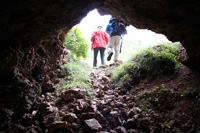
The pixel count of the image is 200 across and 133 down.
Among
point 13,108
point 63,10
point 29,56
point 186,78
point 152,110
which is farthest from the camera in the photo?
point 186,78

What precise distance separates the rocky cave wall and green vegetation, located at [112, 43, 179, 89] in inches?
37.5

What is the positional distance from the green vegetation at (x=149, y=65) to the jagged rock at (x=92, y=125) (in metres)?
2.07

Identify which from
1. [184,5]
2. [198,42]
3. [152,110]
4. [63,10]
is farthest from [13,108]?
[198,42]

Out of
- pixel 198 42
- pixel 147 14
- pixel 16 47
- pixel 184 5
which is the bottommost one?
pixel 16 47

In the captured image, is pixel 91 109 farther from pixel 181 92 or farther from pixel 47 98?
pixel 181 92

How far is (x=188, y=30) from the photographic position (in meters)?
2.16

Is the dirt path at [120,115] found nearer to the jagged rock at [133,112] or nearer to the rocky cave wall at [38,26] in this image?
the jagged rock at [133,112]

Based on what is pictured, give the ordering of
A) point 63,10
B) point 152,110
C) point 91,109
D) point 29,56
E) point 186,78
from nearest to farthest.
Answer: point 63,10
point 29,56
point 91,109
point 152,110
point 186,78

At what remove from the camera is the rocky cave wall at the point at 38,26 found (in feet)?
5.38

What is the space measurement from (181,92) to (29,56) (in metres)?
3.31

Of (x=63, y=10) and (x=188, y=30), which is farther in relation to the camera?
(x=188, y=30)

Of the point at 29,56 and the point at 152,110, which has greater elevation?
the point at 29,56

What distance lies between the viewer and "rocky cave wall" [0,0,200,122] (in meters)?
1.64

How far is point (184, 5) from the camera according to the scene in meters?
1.75
